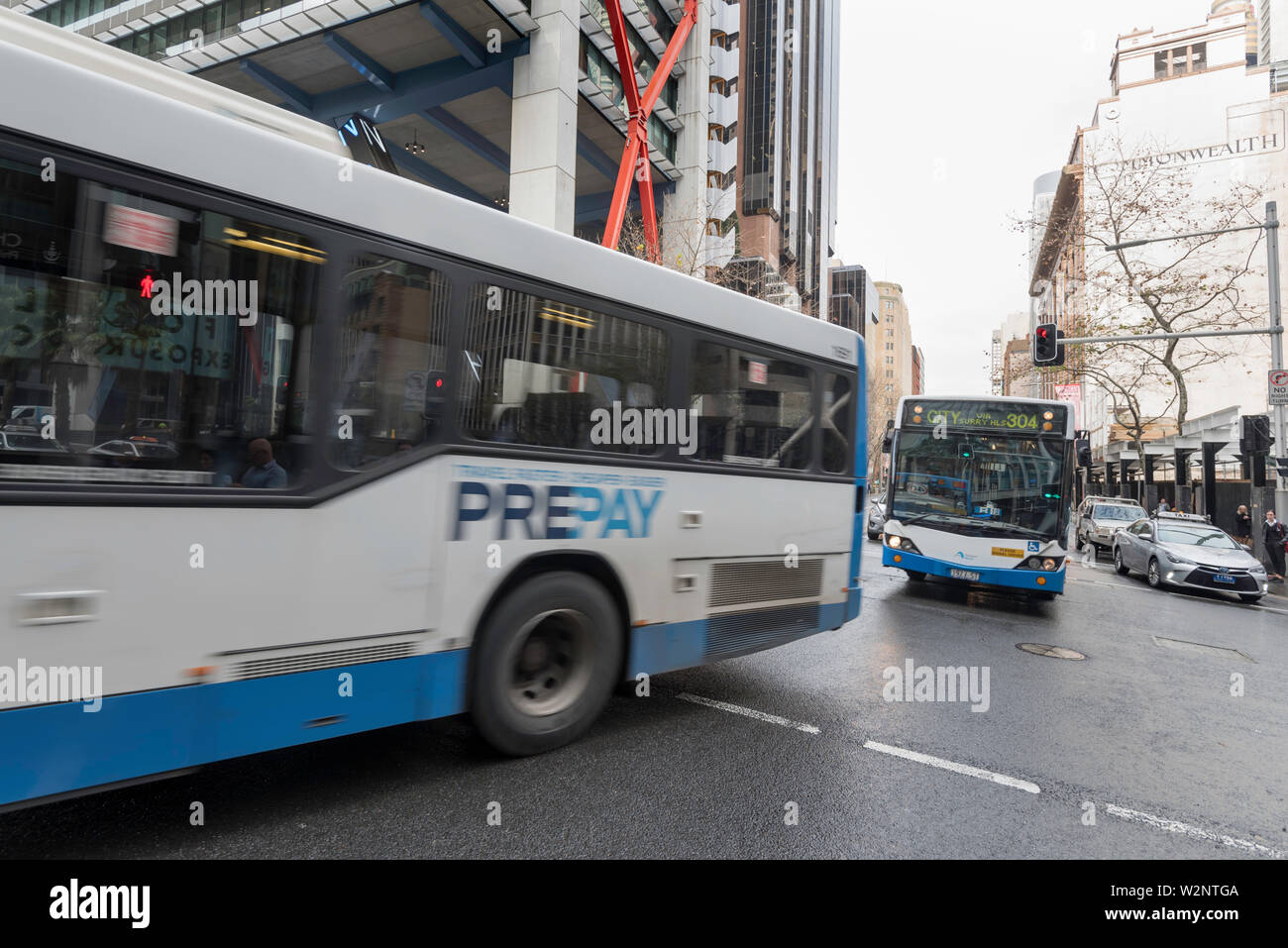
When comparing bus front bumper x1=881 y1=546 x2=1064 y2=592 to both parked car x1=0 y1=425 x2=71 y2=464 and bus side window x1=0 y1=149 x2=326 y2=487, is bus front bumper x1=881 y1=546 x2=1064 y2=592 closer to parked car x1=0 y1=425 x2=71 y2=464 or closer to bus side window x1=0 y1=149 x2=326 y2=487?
bus side window x1=0 y1=149 x2=326 y2=487

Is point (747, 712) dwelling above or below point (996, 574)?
below

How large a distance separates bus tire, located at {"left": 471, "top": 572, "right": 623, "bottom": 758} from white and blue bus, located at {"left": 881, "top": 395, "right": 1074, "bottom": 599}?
815 centimetres

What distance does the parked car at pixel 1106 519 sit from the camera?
930 inches

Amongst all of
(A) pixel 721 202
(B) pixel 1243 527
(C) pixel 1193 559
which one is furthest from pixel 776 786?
A: (A) pixel 721 202

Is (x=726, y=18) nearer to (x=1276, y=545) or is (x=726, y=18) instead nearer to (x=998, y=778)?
(x=1276, y=545)

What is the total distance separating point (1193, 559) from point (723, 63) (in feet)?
146

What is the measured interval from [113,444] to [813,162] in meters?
100

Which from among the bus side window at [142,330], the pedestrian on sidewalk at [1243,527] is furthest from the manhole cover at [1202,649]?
the pedestrian on sidewalk at [1243,527]

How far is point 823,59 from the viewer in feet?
318

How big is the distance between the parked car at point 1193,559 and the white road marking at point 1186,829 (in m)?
13.1

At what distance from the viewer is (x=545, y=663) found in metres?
4.52

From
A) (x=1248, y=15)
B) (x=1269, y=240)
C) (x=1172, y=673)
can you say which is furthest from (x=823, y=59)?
(x=1172, y=673)
